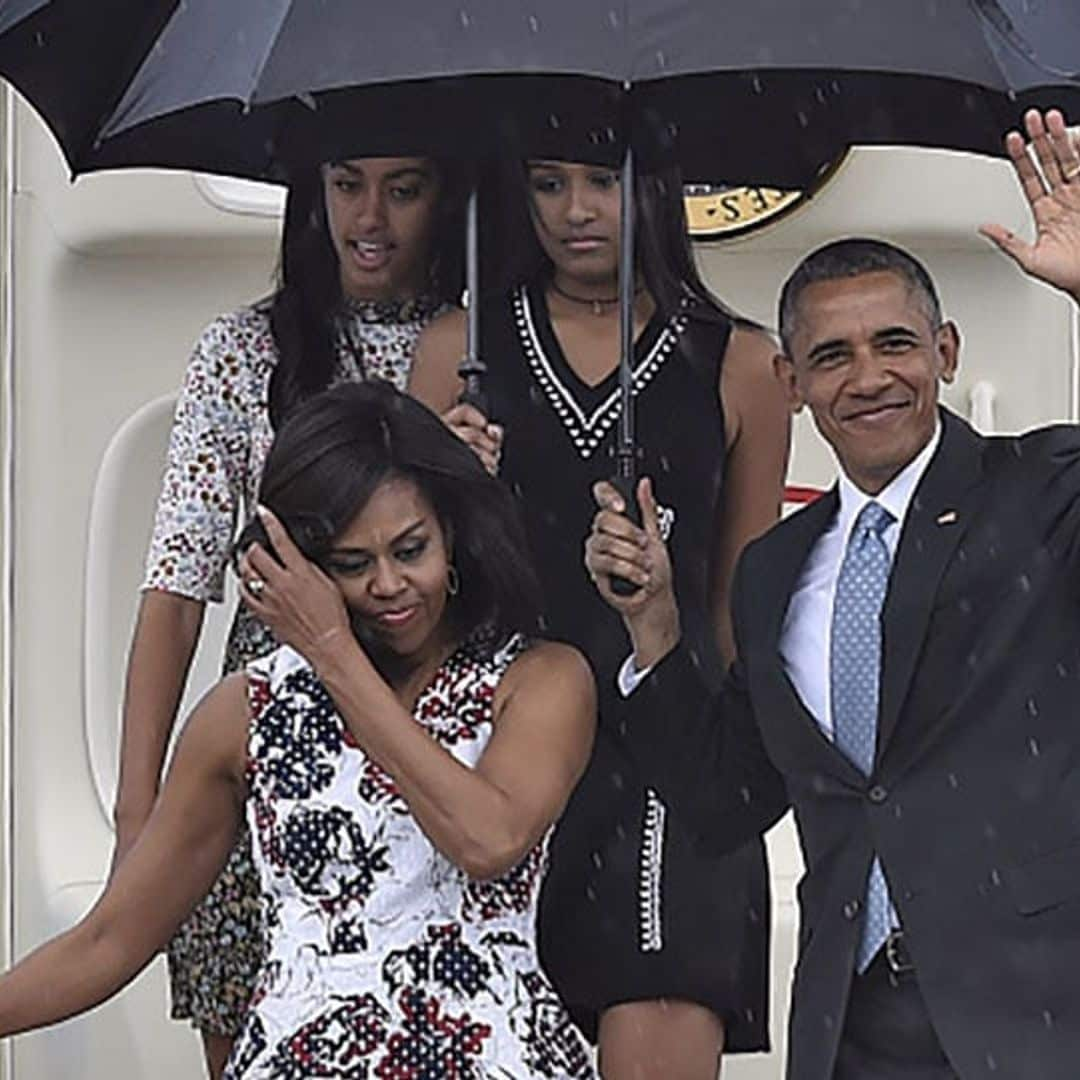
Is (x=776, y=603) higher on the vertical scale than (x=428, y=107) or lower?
lower

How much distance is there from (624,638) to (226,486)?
2.10 feet

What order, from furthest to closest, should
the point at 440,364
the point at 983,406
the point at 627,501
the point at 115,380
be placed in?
the point at 115,380, the point at 983,406, the point at 440,364, the point at 627,501

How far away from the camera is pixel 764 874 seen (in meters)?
5.11

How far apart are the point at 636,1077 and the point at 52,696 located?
199 centimetres

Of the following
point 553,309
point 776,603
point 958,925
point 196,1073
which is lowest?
point 196,1073

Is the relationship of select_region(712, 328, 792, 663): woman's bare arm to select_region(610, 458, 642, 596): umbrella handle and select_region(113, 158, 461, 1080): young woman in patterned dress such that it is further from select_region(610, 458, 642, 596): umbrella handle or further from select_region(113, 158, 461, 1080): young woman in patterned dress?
select_region(113, 158, 461, 1080): young woman in patterned dress

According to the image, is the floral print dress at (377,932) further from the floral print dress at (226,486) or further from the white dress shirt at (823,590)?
the floral print dress at (226,486)

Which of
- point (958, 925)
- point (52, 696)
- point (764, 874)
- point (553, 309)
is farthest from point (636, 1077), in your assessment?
point (52, 696)

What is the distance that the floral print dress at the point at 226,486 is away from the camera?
520 cm

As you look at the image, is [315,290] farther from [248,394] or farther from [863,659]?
[863,659]

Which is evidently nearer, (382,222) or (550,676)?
(550,676)

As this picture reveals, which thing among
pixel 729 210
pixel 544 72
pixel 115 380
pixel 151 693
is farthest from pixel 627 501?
pixel 115 380

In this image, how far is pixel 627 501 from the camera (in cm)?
472

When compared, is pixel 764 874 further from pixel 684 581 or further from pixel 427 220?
pixel 427 220
